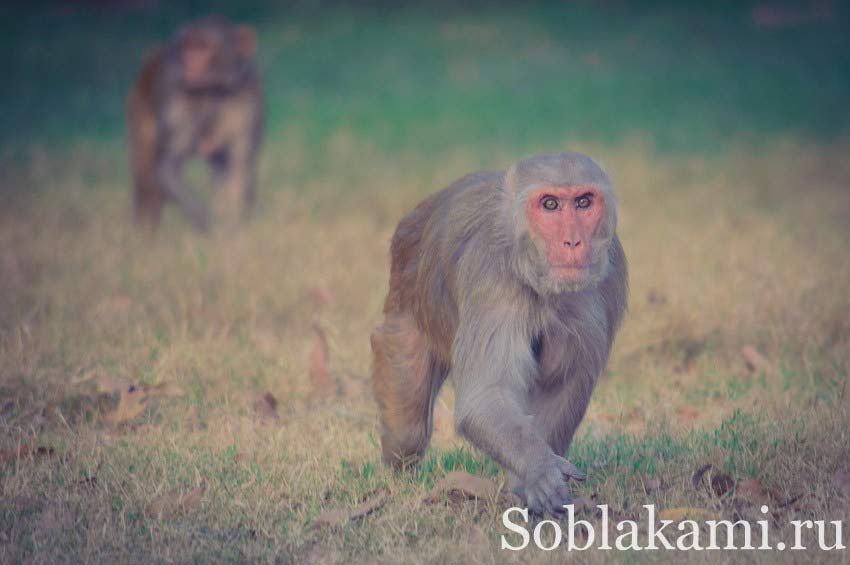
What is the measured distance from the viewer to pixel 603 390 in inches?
262

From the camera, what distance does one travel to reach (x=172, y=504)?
191 inches

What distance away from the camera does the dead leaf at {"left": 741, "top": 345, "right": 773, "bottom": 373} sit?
22.3 ft

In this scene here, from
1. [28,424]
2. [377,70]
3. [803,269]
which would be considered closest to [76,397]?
[28,424]

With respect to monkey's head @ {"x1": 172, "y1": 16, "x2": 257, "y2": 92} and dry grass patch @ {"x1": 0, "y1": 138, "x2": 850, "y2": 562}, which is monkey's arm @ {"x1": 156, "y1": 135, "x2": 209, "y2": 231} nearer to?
dry grass patch @ {"x1": 0, "y1": 138, "x2": 850, "y2": 562}

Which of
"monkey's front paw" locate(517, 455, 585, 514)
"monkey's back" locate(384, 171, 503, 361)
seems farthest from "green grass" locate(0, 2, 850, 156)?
"monkey's front paw" locate(517, 455, 585, 514)

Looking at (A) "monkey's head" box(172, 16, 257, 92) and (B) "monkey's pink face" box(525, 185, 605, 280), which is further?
(A) "monkey's head" box(172, 16, 257, 92)

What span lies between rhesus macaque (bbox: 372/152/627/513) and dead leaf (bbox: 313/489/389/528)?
47 cm

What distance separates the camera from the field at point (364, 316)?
4777 millimetres

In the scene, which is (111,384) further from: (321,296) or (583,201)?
(583,201)

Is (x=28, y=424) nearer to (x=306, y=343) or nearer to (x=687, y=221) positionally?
(x=306, y=343)

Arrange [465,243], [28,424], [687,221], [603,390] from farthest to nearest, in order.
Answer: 1. [687,221]
2. [603,390]
3. [28,424]
4. [465,243]

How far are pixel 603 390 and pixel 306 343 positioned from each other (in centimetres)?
180

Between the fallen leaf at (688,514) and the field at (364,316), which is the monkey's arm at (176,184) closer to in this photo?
the field at (364,316)

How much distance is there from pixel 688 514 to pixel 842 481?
0.70 metres
